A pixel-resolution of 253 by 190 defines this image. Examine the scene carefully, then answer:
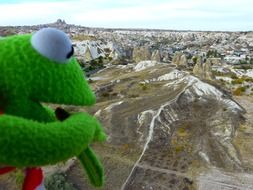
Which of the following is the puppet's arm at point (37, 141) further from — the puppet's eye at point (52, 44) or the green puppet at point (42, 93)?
the puppet's eye at point (52, 44)

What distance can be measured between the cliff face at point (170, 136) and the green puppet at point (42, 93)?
1360 cm

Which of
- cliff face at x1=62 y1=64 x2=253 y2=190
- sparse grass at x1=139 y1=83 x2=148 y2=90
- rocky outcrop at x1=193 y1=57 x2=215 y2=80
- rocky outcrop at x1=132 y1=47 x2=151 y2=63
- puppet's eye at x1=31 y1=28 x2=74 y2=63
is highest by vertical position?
puppet's eye at x1=31 y1=28 x2=74 y2=63

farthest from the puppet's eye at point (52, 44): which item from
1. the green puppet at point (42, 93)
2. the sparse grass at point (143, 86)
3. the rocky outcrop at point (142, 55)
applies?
the rocky outcrop at point (142, 55)

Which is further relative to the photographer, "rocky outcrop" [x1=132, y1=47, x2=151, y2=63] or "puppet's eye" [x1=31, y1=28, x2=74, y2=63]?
"rocky outcrop" [x1=132, y1=47, x2=151, y2=63]

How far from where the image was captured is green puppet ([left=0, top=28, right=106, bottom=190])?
2.80m

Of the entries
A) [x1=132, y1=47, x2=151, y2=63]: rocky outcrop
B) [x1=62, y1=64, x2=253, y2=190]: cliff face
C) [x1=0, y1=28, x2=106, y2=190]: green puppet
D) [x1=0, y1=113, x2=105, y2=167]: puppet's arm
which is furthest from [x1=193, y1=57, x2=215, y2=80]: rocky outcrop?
[x1=0, y1=113, x2=105, y2=167]: puppet's arm

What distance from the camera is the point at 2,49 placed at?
3164 millimetres

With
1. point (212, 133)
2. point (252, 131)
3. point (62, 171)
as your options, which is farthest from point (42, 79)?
point (252, 131)

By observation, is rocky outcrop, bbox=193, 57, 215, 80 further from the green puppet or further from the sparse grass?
the green puppet

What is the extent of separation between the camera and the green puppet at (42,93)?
110 inches

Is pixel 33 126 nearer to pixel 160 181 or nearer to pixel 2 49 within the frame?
pixel 2 49

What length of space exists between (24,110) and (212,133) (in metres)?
21.7

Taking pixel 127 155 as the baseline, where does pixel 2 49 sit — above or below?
above

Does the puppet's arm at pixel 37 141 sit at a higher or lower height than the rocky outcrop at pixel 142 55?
higher
